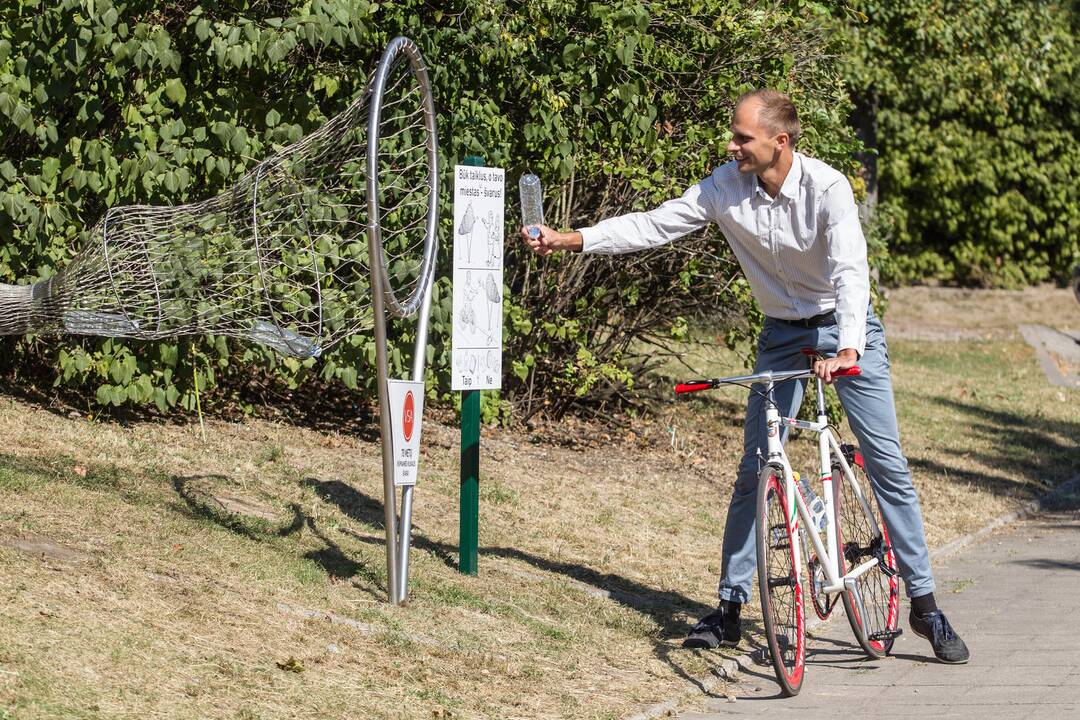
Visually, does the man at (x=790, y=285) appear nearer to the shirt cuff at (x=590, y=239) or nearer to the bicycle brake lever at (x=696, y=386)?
the shirt cuff at (x=590, y=239)

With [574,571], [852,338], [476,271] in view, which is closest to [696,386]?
[852,338]

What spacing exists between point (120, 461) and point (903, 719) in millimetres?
4083

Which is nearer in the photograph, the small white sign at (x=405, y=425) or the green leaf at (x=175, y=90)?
the small white sign at (x=405, y=425)

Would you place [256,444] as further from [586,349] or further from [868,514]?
[868,514]

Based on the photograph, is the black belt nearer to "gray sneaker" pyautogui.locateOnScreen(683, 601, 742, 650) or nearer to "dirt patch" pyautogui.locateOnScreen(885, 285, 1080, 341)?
"gray sneaker" pyautogui.locateOnScreen(683, 601, 742, 650)

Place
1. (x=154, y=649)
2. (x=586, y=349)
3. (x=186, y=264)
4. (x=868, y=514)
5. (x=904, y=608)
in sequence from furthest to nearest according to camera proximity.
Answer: (x=586, y=349), (x=186, y=264), (x=904, y=608), (x=868, y=514), (x=154, y=649)

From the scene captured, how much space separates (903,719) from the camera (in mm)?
4867

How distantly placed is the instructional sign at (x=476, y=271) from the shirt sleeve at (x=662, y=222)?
3.26 feet

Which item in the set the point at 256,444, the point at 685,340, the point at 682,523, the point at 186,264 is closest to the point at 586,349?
the point at 685,340

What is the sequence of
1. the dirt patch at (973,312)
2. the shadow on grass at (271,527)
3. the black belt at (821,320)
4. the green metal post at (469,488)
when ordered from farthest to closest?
the dirt patch at (973,312)
the green metal post at (469,488)
the shadow on grass at (271,527)
the black belt at (821,320)

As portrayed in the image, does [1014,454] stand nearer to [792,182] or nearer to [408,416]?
[792,182]

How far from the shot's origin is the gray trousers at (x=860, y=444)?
554 cm

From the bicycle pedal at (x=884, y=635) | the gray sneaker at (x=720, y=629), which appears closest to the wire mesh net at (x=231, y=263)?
the gray sneaker at (x=720, y=629)

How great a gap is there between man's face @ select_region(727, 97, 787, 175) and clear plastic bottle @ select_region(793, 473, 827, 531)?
45.4 inches
